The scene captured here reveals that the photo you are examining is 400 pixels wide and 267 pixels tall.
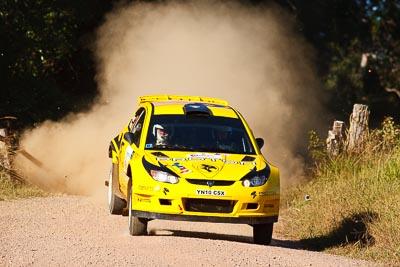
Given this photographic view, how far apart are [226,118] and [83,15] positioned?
13.4 meters

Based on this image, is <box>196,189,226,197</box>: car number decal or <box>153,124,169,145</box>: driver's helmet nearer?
<box>196,189,226,197</box>: car number decal

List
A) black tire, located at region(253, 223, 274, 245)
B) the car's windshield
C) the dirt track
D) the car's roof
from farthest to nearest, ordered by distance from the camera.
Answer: the car's roof → the car's windshield → black tire, located at region(253, 223, 274, 245) → the dirt track

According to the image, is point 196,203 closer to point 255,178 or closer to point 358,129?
point 255,178

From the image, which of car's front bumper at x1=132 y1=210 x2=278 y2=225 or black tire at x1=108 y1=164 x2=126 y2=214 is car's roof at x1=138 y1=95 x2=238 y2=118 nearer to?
black tire at x1=108 y1=164 x2=126 y2=214

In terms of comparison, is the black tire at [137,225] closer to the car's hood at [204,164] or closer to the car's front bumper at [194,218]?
the car's front bumper at [194,218]

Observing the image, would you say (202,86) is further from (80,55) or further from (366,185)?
(366,185)

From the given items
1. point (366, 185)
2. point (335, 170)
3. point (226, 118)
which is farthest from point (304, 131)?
point (226, 118)

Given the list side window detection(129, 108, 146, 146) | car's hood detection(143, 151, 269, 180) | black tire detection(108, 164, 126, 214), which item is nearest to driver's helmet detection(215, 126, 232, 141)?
car's hood detection(143, 151, 269, 180)

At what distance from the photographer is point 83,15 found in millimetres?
26891

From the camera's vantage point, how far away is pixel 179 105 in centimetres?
1447

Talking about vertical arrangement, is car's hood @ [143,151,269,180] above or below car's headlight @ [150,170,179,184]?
above

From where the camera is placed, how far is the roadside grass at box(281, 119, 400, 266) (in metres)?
13.5

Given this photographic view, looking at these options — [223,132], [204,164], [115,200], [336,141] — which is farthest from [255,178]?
[336,141]

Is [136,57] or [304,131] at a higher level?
[136,57]
